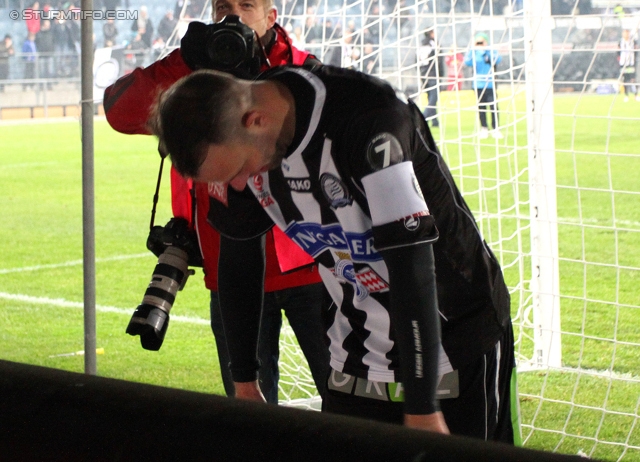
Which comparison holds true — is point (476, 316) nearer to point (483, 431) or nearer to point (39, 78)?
point (483, 431)

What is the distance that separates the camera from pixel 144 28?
68.3 ft

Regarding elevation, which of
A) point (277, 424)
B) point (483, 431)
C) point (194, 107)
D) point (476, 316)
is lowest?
point (483, 431)

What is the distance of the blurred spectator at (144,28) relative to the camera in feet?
68.0

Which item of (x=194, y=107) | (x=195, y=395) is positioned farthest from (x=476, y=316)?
(x=195, y=395)

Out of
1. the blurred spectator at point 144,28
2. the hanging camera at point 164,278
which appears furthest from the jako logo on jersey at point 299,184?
the blurred spectator at point 144,28

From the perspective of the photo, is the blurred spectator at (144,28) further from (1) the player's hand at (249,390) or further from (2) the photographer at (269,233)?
(1) the player's hand at (249,390)

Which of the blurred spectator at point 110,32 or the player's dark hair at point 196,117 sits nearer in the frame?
the player's dark hair at point 196,117

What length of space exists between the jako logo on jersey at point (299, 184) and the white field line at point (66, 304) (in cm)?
416

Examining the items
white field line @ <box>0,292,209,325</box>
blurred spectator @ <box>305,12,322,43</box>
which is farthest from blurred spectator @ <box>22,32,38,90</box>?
white field line @ <box>0,292,209,325</box>

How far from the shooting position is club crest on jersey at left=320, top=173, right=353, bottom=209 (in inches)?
61.4

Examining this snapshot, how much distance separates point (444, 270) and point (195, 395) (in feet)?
2.88

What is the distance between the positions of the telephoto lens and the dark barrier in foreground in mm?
1226

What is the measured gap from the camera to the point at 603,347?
4957 millimetres

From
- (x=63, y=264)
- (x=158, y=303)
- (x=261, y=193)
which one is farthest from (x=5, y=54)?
(x=261, y=193)
